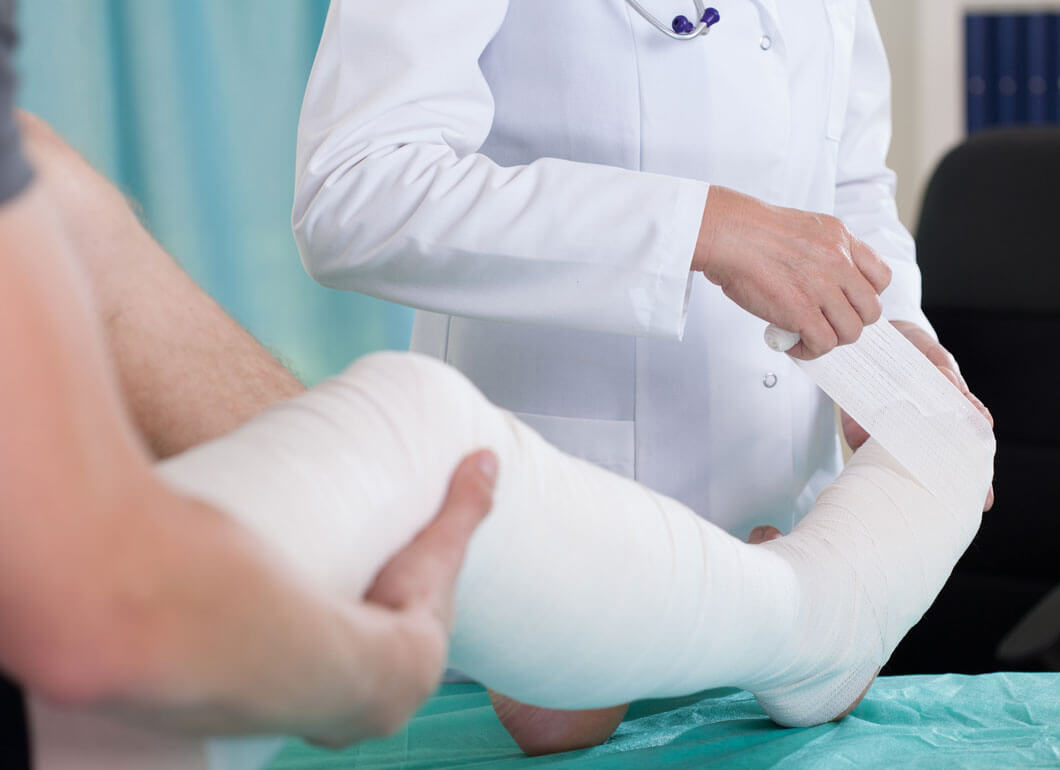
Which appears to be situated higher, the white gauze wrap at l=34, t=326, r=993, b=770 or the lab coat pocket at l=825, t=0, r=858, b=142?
the lab coat pocket at l=825, t=0, r=858, b=142

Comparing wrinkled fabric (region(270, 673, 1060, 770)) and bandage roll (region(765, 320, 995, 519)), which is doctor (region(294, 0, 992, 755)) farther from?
wrinkled fabric (region(270, 673, 1060, 770))

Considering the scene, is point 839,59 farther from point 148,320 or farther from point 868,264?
point 148,320

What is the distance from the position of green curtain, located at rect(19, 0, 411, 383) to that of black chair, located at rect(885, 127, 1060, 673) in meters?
1.06

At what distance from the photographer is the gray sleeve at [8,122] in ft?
1.28

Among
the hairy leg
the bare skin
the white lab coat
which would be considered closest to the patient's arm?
the bare skin

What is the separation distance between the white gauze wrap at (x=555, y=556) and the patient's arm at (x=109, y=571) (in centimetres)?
6

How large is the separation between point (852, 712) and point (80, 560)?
811 millimetres

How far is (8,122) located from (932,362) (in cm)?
92

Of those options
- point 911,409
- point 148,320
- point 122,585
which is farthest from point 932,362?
point 122,585

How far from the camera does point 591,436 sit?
3.75ft

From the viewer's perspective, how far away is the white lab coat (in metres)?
0.91

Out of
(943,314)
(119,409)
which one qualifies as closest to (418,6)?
(119,409)

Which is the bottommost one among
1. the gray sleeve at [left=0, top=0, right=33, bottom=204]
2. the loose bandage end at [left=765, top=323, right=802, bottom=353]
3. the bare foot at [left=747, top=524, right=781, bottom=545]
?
the bare foot at [left=747, top=524, right=781, bottom=545]

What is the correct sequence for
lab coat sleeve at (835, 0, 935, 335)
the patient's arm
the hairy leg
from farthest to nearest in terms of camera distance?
lab coat sleeve at (835, 0, 935, 335) < the hairy leg < the patient's arm
